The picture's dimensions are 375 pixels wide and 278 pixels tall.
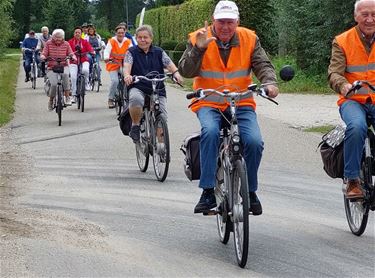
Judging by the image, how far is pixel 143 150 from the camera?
11141mm

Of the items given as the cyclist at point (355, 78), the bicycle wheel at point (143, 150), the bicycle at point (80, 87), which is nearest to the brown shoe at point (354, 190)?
the cyclist at point (355, 78)

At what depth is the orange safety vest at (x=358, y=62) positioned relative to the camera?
714cm

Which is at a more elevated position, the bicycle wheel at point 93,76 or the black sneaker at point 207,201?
the black sneaker at point 207,201

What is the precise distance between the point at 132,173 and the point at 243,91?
173 inches

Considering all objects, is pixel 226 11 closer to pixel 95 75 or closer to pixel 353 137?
pixel 353 137

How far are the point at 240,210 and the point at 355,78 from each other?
170 centimetres

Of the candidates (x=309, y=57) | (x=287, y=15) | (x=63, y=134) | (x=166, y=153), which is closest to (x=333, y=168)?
(x=166, y=153)

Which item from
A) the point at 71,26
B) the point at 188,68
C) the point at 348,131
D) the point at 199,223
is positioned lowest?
the point at 71,26

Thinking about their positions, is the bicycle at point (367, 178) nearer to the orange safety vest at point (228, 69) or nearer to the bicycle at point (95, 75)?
the orange safety vest at point (228, 69)

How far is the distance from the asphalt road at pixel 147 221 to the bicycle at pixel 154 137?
19 cm

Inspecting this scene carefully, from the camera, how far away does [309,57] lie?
2811cm

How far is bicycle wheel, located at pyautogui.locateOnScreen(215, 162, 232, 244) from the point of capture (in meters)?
6.67

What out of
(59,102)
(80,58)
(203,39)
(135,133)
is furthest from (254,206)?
(80,58)

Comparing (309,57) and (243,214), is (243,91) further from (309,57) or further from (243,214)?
(309,57)
